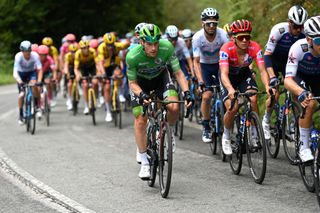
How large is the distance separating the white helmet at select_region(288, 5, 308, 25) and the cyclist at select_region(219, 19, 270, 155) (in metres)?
0.62

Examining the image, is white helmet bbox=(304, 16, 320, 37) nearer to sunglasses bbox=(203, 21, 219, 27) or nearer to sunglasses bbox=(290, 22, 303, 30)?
sunglasses bbox=(290, 22, 303, 30)

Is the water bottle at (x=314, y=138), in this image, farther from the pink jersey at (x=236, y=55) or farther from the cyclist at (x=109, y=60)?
the cyclist at (x=109, y=60)

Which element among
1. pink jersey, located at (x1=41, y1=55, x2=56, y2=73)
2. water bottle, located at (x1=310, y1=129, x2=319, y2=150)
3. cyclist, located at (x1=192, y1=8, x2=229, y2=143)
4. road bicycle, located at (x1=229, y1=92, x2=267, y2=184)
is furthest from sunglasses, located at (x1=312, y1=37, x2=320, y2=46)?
pink jersey, located at (x1=41, y1=55, x2=56, y2=73)

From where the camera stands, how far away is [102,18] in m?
56.2

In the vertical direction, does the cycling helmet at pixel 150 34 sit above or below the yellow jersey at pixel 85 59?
above

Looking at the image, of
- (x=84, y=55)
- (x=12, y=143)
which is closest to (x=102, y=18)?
(x=84, y=55)

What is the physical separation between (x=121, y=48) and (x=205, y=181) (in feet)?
27.5

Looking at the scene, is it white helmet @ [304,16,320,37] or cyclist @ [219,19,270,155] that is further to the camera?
cyclist @ [219,19,270,155]

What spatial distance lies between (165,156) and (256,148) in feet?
4.06

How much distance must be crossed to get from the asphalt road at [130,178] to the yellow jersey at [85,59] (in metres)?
3.15

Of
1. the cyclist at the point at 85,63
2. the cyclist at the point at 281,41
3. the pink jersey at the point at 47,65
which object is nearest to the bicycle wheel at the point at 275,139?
the cyclist at the point at 281,41

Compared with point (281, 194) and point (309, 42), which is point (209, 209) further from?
point (309, 42)

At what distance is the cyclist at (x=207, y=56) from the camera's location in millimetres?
11570

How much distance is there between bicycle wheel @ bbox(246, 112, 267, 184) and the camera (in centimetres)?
898
